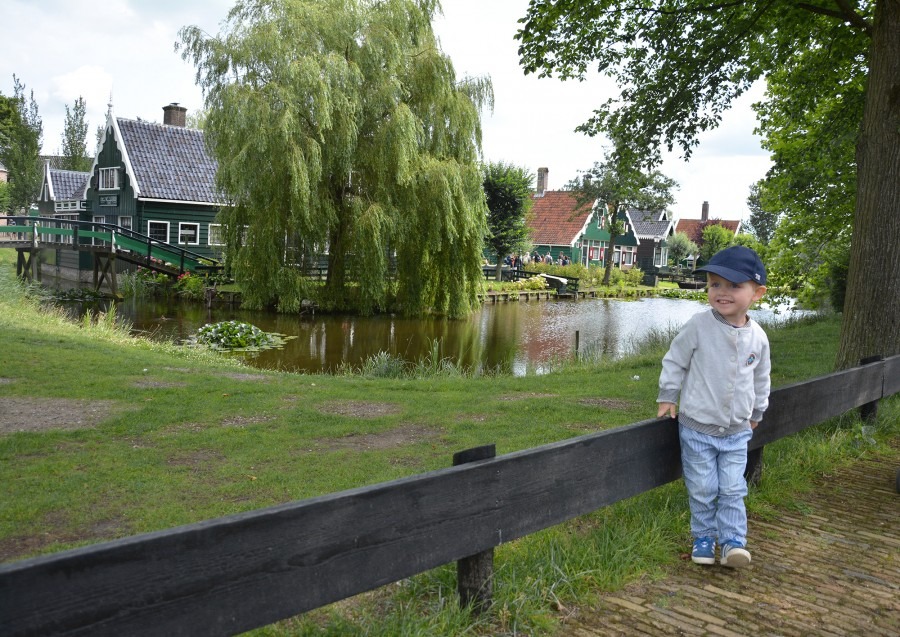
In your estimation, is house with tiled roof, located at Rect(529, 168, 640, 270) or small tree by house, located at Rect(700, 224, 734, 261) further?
small tree by house, located at Rect(700, 224, 734, 261)

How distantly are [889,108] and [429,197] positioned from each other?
59.0ft

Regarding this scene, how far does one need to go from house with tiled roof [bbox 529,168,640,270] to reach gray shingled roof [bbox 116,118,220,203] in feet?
88.2

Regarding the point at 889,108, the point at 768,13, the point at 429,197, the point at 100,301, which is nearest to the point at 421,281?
the point at 429,197

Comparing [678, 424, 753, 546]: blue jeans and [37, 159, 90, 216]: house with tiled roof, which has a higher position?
[37, 159, 90, 216]: house with tiled roof

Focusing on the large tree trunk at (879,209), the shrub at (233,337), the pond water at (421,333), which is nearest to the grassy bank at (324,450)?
the large tree trunk at (879,209)

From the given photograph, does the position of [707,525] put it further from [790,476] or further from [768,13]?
[768,13]

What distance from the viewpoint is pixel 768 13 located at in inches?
387

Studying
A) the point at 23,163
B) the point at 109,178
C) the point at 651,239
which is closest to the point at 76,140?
the point at 23,163

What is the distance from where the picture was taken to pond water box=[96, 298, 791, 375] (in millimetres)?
17828

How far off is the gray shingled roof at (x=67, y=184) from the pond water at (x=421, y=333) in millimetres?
18871

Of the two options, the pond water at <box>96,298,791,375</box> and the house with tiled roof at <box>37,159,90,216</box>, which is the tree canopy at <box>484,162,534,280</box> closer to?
the pond water at <box>96,298,791,375</box>

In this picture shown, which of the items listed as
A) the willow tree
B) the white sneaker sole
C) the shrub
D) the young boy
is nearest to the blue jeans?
the young boy

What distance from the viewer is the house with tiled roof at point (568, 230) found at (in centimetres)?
5900

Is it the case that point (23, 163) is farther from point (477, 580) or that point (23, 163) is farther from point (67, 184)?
point (477, 580)
